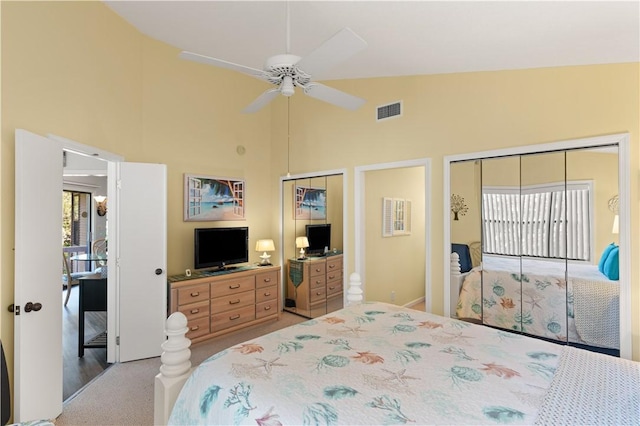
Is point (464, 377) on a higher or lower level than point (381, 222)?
lower

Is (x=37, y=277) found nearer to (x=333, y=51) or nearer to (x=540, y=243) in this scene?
(x=333, y=51)

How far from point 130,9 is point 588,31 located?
3.73 meters

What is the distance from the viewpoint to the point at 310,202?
15.1 ft

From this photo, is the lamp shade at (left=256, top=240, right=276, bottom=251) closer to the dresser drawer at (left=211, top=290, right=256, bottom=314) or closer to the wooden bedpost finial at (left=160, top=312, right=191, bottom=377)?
the dresser drawer at (left=211, top=290, right=256, bottom=314)

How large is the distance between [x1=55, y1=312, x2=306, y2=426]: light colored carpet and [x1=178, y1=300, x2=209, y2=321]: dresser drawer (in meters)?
0.35

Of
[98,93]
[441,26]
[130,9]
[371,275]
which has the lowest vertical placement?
[371,275]

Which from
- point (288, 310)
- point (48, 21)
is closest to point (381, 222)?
point (288, 310)

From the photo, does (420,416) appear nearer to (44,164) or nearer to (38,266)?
(38,266)

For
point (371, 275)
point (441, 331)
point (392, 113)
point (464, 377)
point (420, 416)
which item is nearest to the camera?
point (420, 416)

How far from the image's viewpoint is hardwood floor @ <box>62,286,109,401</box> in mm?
2910

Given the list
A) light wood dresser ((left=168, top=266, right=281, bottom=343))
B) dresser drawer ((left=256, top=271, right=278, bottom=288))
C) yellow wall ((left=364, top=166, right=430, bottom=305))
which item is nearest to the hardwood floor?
light wood dresser ((left=168, top=266, right=281, bottom=343))

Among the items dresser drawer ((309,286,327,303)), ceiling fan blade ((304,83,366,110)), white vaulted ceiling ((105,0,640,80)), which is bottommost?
dresser drawer ((309,286,327,303))

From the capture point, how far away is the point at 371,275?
4.43 metres

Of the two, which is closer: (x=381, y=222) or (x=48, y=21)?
(x=48, y=21)
